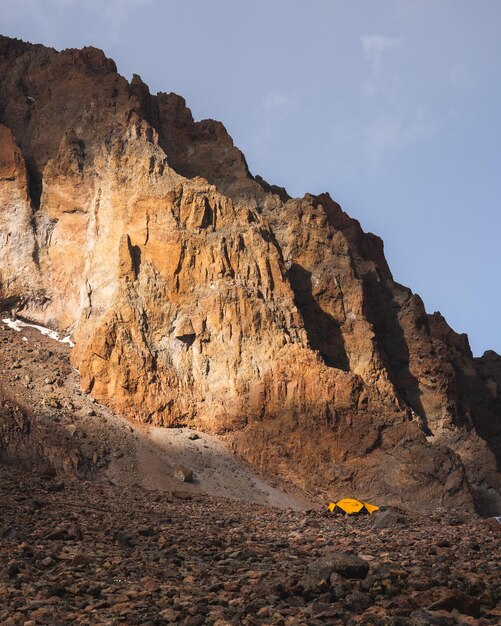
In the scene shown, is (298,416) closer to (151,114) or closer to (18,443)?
(18,443)

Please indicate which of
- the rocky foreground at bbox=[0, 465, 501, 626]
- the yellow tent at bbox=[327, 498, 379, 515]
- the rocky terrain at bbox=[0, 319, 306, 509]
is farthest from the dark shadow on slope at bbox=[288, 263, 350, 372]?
the rocky foreground at bbox=[0, 465, 501, 626]

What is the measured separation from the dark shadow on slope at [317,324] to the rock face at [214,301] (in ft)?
0.37

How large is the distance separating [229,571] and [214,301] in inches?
1561

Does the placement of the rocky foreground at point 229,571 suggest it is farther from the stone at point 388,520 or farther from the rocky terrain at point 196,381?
the stone at point 388,520

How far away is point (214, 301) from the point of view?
52750 millimetres

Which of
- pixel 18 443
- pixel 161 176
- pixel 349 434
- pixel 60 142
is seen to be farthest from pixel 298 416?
pixel 60 142

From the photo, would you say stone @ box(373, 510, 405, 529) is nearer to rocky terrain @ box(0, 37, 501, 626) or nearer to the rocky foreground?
rocky terrain @ box(0, 37, 501, 626)

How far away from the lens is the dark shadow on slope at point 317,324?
57625mm

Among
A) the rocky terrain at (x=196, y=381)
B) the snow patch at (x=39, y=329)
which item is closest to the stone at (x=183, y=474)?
the rocky terrain at (x=196, y=381)

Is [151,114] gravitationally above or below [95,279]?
above

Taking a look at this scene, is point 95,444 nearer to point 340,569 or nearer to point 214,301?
point 214,301

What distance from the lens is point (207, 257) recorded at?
179ft

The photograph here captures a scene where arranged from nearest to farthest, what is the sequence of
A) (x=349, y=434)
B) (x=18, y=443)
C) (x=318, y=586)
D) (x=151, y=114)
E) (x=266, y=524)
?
1. (x=318, y=586)
2. (x=266, y=524)
3. (x=18, y=443)
4. (x=349, y=434)
5. (x=151, y=114)

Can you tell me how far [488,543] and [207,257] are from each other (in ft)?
131
